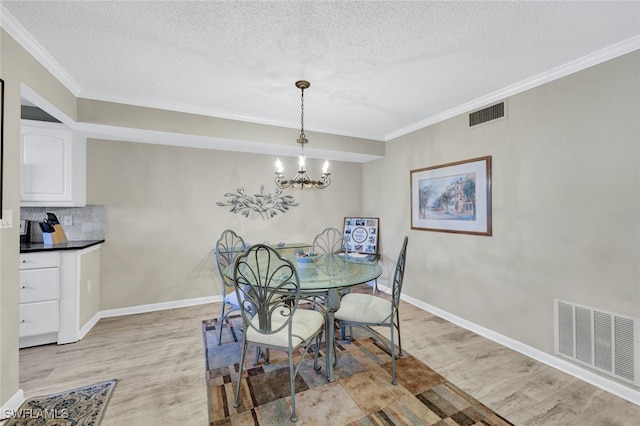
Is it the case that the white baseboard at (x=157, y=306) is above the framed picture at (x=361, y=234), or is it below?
below

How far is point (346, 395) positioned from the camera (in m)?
1.95

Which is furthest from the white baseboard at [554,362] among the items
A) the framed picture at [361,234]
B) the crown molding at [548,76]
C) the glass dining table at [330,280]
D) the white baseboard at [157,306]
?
the white baseboard at [157,306]

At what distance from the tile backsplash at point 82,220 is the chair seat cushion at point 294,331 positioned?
2.62 metres

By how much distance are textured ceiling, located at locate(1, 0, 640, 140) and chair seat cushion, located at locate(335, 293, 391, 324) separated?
2.01m

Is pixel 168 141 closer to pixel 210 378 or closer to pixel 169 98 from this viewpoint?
pixel 169 98

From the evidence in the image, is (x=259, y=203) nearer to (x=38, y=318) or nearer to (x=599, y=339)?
(x=38, y=318)

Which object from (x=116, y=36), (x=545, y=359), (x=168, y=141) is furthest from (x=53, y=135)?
(x=545, y=359)

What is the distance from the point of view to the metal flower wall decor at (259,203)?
4.00 m

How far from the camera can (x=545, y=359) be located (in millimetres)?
2357

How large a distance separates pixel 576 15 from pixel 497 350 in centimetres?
268

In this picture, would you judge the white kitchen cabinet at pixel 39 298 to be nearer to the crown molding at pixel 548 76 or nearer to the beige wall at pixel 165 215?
the beige wall at pixel 165 215

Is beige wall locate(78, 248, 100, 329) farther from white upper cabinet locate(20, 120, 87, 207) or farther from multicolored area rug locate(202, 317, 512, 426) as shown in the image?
multicolored area rug locate(202, 317, 512, 426)

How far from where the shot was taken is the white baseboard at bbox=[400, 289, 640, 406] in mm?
1931

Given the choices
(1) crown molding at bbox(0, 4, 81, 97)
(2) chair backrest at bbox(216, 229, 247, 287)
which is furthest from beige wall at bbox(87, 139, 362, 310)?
(1) crown molding at bbox(0, 4, 81, 97)
